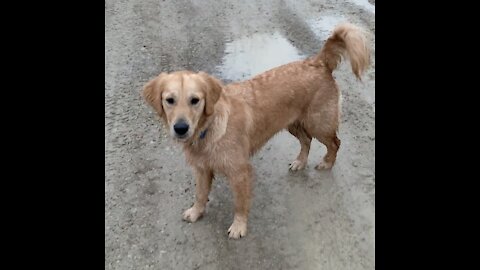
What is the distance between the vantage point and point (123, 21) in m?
8.38

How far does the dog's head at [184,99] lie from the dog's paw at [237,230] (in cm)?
111

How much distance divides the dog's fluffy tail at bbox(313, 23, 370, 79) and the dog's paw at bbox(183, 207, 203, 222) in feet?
6.48

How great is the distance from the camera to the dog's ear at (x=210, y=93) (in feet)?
13.2

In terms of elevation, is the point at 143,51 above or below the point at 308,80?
below

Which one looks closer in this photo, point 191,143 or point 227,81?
point 191,143

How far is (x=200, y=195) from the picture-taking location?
189 inches

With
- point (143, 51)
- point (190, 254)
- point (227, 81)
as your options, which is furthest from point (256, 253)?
point (143, 51)

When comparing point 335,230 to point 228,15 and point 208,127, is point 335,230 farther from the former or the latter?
point 228,15

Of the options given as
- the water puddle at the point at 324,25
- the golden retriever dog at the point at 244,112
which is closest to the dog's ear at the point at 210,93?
the golden retriever dog at the point at 244,112

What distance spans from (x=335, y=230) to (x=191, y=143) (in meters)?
1.67

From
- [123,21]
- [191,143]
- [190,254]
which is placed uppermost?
[191,143]

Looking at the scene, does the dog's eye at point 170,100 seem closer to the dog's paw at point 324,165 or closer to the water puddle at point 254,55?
the dog's paw at point 324,165

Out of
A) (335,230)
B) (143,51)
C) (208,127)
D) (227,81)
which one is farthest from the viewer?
(143,51)

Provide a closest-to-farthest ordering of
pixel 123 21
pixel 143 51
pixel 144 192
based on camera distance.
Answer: pixel 144 192, pixel 143 51, pixel 123 21
